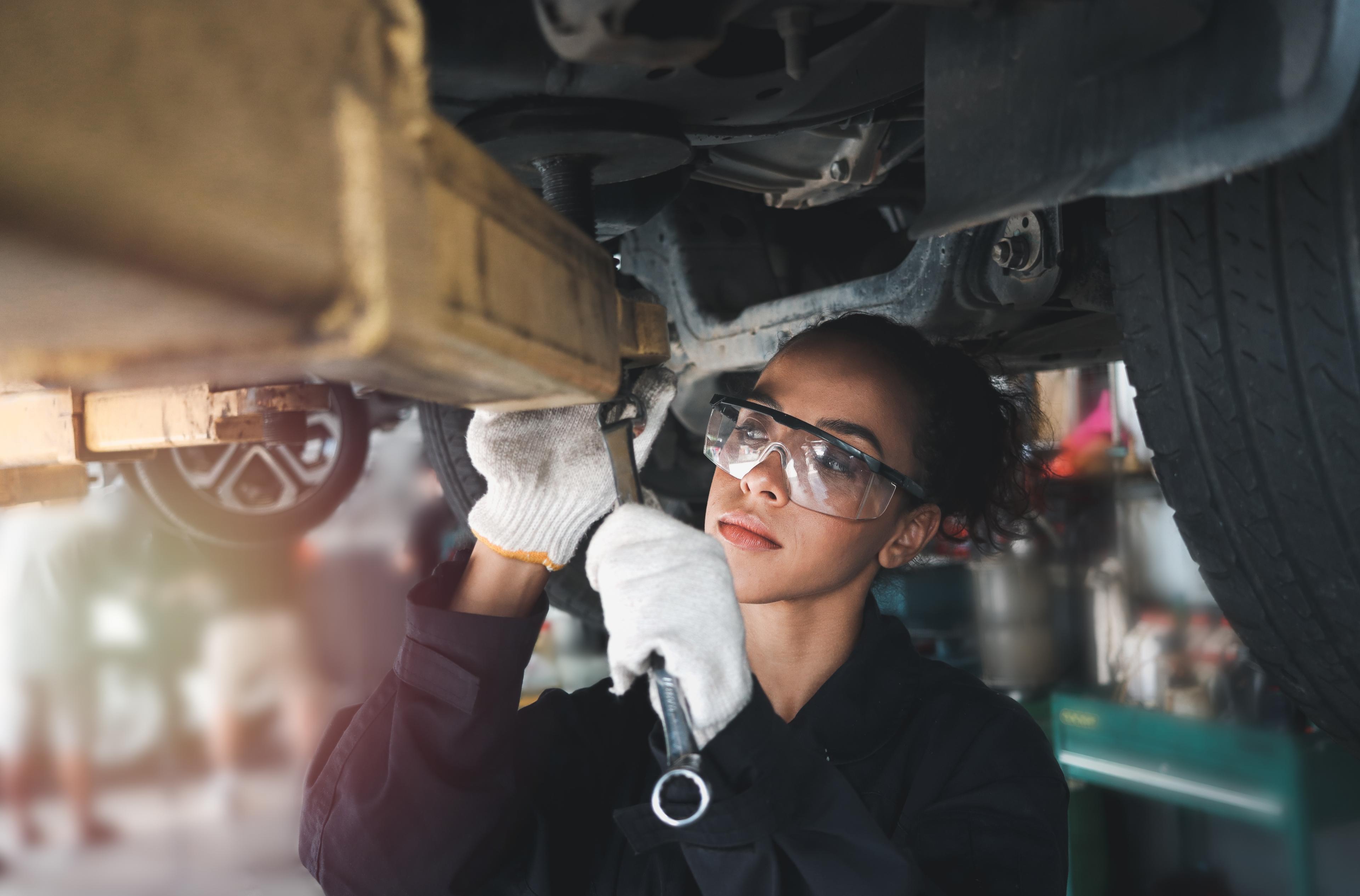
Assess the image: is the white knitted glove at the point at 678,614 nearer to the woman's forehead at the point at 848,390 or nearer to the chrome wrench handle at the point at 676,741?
the chrome wrench handle at the point at 676,741

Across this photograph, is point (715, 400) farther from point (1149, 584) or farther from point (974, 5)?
point (1149, 584)

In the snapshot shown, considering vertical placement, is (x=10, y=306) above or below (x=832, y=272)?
below

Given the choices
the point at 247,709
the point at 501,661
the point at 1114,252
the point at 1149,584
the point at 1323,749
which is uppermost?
the point at 1114,252

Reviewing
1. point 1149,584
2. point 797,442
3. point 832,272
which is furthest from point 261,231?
point 1149,584

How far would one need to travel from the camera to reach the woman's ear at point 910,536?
120cm

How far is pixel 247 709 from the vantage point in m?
3.73

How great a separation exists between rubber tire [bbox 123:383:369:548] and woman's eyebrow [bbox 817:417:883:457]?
1570 mm

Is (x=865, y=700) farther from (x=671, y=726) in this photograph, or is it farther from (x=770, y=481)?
(x=671, y=726)

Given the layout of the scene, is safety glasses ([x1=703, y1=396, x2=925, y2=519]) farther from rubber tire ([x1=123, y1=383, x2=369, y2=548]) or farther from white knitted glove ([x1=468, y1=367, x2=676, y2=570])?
rubber tire ([x1=123, y1=383, x2=369, y2=548])

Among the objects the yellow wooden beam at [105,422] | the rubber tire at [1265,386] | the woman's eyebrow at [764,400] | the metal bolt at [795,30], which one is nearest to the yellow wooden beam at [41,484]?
the yellow wooden beam at [105,422]

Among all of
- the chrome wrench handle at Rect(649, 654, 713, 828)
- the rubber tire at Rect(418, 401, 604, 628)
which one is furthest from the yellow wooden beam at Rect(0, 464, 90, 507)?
the chrome wrench handle at Rect(649, 654, 713, 828)

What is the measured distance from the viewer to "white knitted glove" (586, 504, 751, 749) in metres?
0.72

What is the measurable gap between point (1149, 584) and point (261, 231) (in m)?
2.70

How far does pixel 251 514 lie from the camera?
256 centimetres
